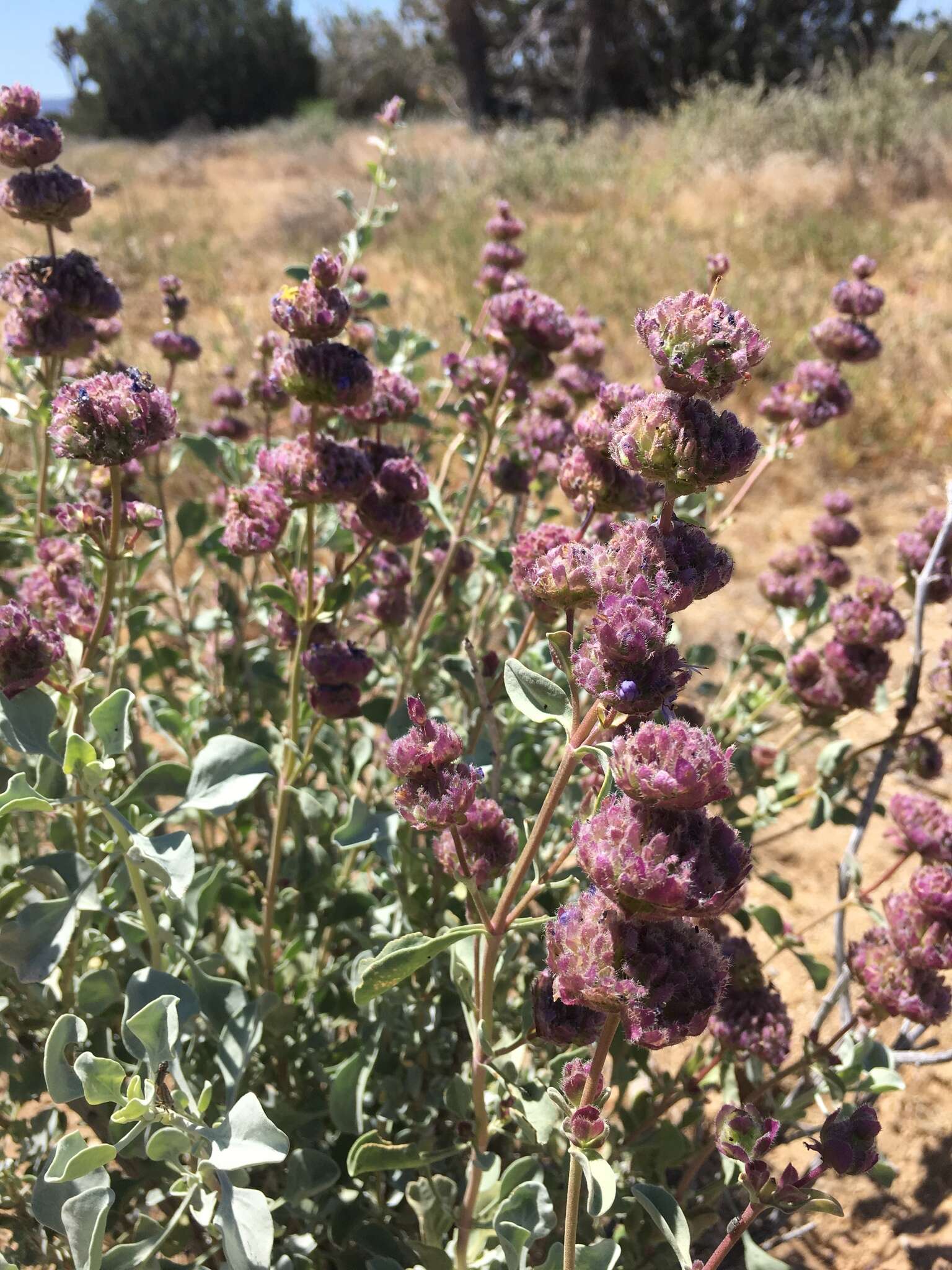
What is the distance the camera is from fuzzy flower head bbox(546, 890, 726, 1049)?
1219 millimetres

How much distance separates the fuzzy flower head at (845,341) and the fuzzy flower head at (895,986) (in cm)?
203

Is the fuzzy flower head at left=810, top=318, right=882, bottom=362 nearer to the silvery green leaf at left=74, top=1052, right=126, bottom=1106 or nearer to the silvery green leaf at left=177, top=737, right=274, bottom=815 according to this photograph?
the silvery green leaf at left=177, top=737, right=274, bottom=815

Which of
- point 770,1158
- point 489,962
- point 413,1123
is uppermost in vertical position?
point 489,962

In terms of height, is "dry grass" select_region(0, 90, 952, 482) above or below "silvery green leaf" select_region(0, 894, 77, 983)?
above

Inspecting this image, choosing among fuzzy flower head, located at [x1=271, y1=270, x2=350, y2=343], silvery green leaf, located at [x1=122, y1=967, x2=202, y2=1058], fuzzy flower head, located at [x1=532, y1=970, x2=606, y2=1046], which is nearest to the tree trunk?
fuzzy flower head, located at [x1=271, y1=270, x2=350, y2=343]

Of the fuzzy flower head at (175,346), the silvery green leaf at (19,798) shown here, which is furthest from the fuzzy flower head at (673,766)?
the fuzzy flower head at (175,346)

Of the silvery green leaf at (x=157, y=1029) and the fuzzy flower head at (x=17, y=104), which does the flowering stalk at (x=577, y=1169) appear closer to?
the silvery green leaf at (x=157, y=1029)

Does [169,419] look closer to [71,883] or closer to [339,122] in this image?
[71,883]

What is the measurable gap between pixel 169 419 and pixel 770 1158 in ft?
9.37

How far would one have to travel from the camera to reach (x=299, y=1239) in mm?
2043

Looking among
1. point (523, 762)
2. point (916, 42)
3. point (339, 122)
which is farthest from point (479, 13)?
point (523, 762)

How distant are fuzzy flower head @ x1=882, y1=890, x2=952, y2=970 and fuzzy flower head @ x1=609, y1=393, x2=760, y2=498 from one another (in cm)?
122

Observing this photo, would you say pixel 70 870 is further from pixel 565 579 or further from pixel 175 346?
pixel 175 346

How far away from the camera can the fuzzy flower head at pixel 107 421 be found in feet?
5.73
